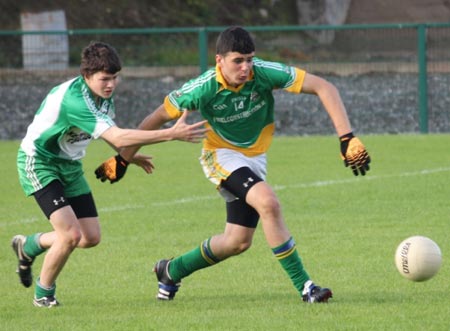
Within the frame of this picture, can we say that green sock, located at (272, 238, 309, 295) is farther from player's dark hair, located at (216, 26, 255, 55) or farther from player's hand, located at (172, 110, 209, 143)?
player's dark hair, located at (216, 26, 255, 55)

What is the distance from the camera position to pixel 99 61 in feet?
24.7

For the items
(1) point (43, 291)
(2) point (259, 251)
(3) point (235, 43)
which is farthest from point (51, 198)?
(2) point (259, 251)

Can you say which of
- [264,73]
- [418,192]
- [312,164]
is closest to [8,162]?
[312,164]

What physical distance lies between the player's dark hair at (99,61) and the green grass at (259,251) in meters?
1.49

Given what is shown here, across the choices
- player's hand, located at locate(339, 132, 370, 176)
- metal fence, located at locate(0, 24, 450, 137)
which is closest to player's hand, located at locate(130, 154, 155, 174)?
player's hand, located at locate(339, 132, 370, 176)

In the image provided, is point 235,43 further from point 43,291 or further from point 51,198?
point 43,291

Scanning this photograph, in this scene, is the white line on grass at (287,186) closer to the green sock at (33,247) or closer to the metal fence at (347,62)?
the green sock at (33,247)

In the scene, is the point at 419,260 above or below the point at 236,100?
below

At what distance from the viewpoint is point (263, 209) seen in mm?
7562

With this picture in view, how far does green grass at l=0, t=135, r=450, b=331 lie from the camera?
7.39 metres

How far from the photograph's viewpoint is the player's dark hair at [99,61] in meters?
7.54

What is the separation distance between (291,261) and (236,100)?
1.07 m

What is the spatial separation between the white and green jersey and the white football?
6.69 ft

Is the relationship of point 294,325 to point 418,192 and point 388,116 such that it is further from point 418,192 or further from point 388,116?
point 388,116
